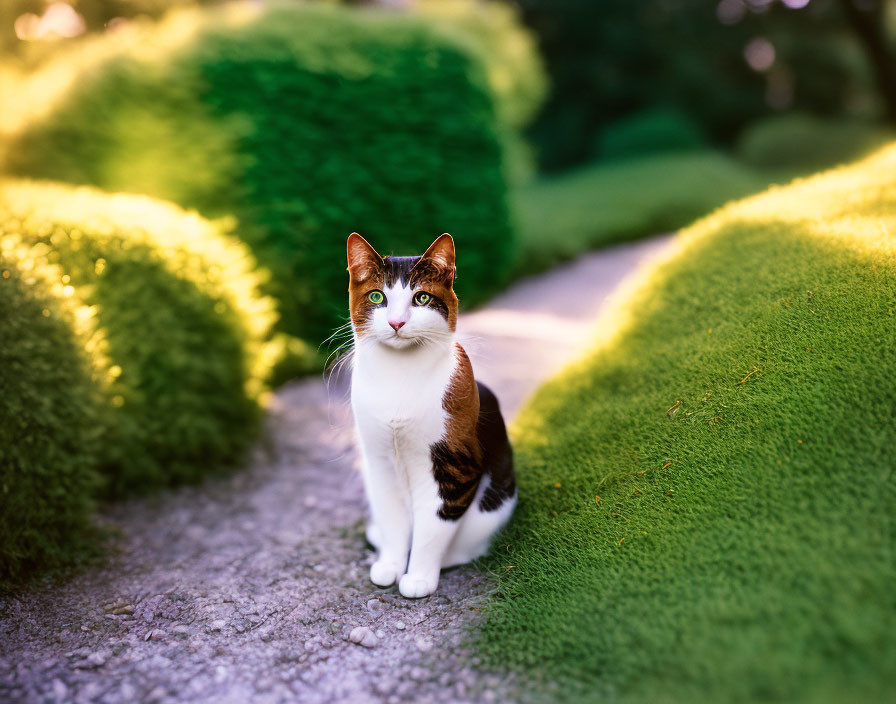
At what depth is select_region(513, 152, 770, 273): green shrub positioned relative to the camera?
310 inches

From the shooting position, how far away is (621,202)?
31.6 ft

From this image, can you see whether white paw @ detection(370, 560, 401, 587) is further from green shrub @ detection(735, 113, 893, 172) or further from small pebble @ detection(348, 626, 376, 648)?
green shrub @ detection(735, 113, 893, 172)

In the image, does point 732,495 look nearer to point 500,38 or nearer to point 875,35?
point 500,38

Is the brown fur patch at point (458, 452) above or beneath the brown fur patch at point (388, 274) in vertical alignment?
beneath

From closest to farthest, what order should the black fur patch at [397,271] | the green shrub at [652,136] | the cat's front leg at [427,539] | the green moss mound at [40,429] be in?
1. the black fur patch at [397,271]
2. the cat's front leg at [427,539]
3. the green moss mound at [40,429]
4. the green shrub at [652,136]

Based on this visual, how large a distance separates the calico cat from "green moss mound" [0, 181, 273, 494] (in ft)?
4.53

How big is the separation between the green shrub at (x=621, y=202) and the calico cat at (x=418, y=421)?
17.3 feet

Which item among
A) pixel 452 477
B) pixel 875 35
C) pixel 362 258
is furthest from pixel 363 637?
pixel 875 35

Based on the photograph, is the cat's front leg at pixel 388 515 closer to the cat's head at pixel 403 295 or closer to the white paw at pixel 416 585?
the white paw at pixel 416 585

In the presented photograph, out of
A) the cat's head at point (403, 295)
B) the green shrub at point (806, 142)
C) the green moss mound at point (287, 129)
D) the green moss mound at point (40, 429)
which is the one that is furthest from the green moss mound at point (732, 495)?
the green shrub at point (806, 142)

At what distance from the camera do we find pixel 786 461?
1.76 meters

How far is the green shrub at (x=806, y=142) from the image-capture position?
12.5 metres

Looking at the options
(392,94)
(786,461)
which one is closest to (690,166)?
(392,94)

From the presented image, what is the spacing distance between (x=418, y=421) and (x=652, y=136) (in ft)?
46.2
